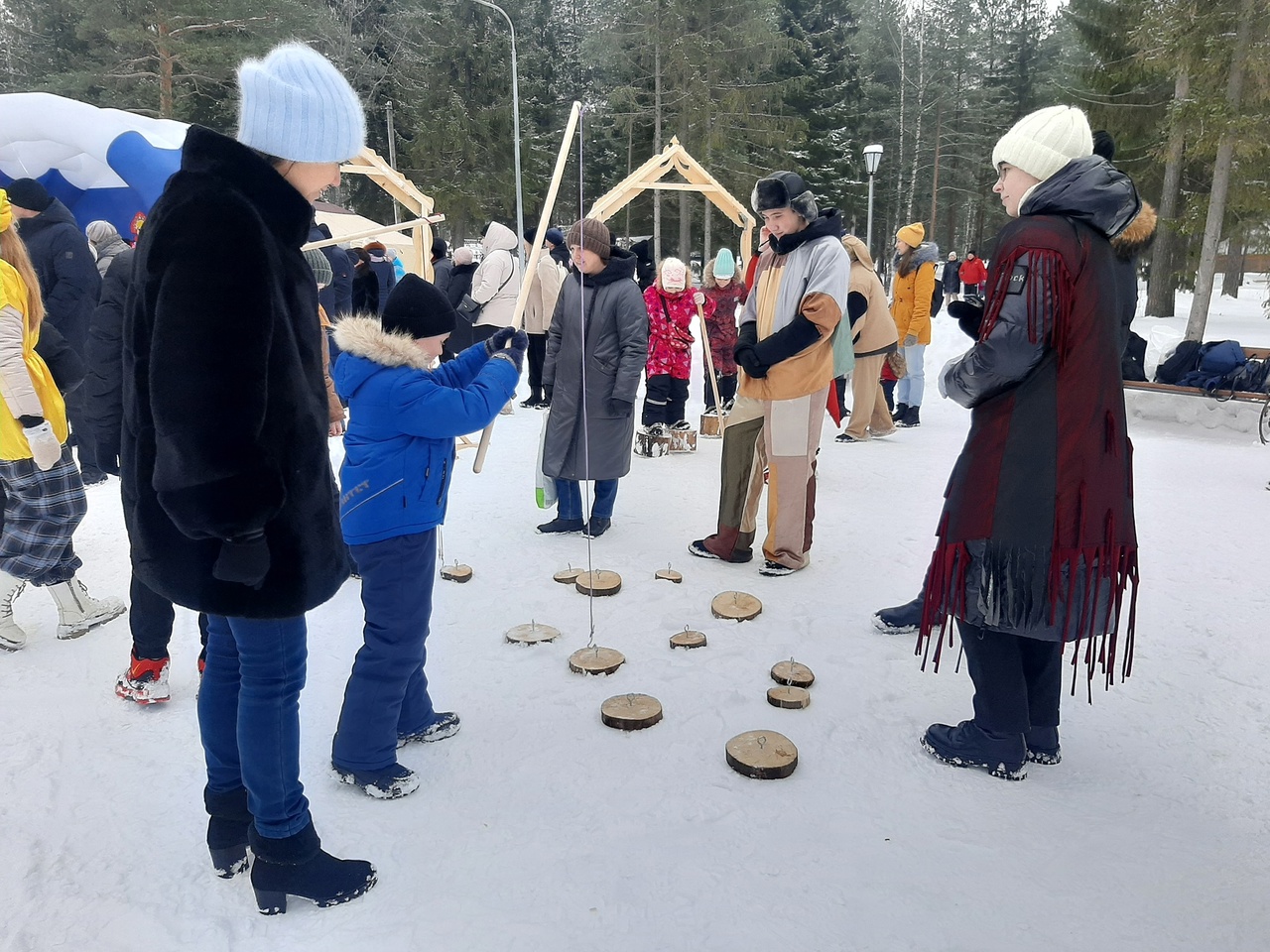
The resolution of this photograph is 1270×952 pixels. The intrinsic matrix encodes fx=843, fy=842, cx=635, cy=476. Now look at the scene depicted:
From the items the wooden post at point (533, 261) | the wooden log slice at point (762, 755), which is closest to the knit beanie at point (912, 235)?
the wooden post at point (533, 261)

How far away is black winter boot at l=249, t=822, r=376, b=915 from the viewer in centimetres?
205

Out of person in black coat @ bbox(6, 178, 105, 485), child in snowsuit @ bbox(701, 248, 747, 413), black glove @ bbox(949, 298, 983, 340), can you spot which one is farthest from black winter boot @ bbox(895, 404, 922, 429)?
person in black coat @ bbox(6, 178, 105, 485)

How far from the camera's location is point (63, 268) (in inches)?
200

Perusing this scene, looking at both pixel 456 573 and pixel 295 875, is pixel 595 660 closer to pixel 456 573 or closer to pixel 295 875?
pixel 456 573

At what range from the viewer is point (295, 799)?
2084 millimetres

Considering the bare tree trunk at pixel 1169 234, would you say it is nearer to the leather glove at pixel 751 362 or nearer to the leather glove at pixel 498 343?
the leather glove at pixel 751 362

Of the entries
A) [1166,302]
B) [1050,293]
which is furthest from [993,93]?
[1050,293]

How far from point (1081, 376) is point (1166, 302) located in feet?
58.9

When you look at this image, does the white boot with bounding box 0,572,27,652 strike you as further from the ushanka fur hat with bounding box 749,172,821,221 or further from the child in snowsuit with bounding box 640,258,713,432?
the child in snowsuit with bounding box 640,258,713,432

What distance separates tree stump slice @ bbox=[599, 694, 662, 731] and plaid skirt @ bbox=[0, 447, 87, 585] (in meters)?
2.49

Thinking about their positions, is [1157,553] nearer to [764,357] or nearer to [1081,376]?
[764,357]

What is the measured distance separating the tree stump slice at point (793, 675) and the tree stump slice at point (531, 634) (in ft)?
3.21

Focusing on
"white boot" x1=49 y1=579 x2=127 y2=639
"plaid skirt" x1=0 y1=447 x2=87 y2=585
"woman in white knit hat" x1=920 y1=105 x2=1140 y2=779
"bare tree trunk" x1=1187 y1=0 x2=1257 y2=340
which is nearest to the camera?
"woman in white knit hat" x1=920 y1=105 x2=1140 y2=779

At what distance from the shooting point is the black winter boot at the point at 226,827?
2.19 m
